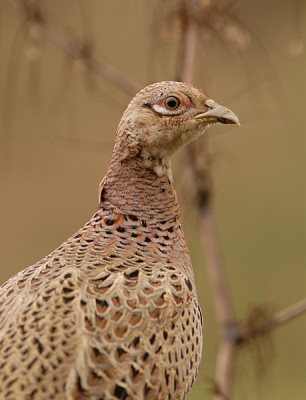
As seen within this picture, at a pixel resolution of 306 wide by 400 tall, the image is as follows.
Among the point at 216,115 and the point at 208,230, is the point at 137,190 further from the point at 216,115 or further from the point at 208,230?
the point at 208,230

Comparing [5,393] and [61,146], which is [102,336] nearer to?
[5,393]

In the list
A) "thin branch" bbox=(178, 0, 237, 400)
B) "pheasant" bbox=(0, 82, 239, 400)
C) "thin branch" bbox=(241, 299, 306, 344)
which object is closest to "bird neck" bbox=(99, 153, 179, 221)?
"pheasant" bbox=(0, 82, 239, 400)

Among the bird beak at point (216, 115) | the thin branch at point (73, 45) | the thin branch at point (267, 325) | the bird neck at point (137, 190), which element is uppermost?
the thin branch at point (73, 45)

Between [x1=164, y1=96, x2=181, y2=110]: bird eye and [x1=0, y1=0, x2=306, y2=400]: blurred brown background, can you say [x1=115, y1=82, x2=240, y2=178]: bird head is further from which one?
[x1=0, y1=0, x2=306, y2=400]: blurred brown background

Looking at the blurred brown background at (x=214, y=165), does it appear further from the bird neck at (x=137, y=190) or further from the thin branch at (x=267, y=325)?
the bird neck at (x=137, y=190)

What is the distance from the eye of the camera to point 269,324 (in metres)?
4.69

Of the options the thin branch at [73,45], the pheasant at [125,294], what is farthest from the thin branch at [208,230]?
the pheasant at [125,294]

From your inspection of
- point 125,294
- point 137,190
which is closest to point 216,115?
point 137,190

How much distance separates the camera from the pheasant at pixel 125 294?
3256mm

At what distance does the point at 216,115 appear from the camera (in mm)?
4055

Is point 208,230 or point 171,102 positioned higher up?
point 171,102

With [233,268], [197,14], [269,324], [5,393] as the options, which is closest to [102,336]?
[5,393]

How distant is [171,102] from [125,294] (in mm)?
1202

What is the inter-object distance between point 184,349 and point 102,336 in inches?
20.3
